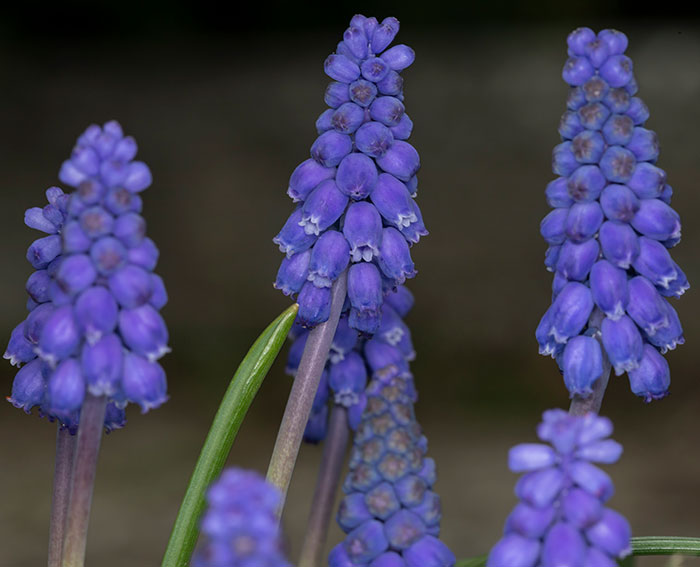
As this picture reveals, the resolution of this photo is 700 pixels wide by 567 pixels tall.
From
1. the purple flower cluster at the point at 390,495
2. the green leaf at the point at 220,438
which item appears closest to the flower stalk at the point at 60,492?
the green leaf at the point at 220,438

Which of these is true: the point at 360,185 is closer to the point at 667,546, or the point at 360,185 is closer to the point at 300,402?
the point at 300,402

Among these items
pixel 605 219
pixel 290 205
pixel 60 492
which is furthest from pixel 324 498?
pixel 290 205

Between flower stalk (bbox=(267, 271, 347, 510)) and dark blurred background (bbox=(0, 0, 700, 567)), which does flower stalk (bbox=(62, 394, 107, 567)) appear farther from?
dark blurred background (bbox=(0, 0, 700, 567))

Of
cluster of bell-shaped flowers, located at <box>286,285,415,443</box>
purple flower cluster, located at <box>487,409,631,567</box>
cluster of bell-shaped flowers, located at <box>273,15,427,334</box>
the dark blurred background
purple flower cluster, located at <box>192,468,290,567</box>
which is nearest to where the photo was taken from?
purple flower cluster, located at <box>192,468,290,567</box>

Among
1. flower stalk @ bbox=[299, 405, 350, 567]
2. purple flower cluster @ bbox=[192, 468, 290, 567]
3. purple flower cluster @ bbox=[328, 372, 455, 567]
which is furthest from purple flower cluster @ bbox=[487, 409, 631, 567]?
flower stalk @ bbox=[299, 405, 350, 567]

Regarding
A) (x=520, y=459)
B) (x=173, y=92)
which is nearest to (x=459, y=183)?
(x=173, y=92)

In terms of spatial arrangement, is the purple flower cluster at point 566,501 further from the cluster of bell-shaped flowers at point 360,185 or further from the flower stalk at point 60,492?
the flower stalk at point 60,492

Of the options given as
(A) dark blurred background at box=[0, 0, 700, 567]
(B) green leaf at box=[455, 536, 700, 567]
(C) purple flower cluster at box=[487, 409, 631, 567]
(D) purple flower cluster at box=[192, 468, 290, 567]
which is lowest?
(D) purple flower cluster at box=[192, 468, 290, 567]
